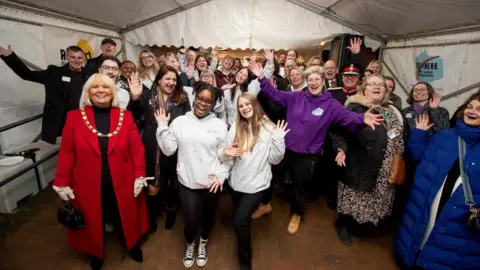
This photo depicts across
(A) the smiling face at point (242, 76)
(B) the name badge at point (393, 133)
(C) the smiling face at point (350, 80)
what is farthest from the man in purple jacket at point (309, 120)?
(C) the smiling face at point (350, 80)

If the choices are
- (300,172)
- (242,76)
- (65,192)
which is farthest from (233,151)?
(242,76)

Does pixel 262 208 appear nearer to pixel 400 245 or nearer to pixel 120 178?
pixel 400 245

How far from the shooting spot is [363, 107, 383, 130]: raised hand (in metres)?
2.12

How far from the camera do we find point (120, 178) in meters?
1.94

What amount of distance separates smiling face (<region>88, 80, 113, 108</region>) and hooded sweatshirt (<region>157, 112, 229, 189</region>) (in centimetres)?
45

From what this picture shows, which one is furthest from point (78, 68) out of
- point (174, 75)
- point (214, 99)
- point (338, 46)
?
point (338, 46)

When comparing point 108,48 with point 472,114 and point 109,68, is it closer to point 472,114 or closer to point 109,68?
point 109,68

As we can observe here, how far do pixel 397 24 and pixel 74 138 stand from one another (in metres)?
5.30

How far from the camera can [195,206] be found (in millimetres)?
2072

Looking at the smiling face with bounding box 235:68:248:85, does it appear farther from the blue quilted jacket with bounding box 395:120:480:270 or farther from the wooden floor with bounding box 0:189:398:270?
the blue quilted jacket with bounding box 395:120:480:270

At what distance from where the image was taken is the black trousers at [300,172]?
2518mm

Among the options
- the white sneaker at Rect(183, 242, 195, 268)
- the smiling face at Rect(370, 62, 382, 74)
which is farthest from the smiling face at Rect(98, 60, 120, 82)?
the smiling face at Rect(370, 62, 382, 74)

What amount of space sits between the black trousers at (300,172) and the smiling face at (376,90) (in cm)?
78

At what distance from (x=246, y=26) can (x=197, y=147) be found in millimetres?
4363
